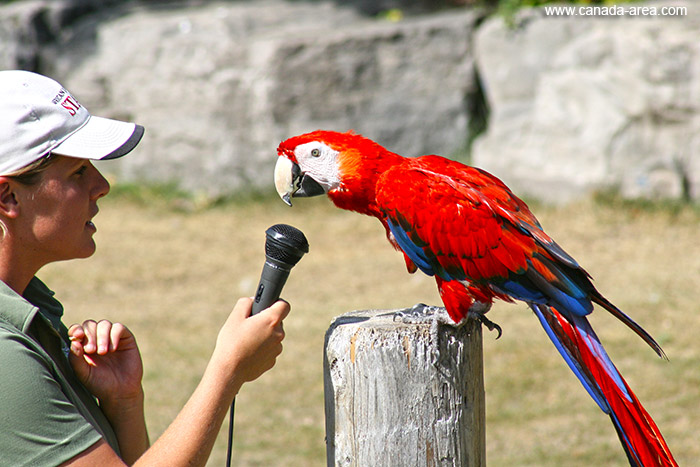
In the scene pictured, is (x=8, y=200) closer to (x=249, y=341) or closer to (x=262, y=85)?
(x=249, y=341)

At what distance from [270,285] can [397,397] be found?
1.04 ft

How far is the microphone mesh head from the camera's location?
1.36 m

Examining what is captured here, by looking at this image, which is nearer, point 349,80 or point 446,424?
point 446,424

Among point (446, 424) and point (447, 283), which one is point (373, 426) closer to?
point (446, 424)

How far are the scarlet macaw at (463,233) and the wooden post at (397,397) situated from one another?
9.2 inches

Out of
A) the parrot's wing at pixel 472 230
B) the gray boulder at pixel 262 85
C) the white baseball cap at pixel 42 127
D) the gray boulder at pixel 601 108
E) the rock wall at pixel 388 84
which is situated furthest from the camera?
the gray boulder at pixel 262 85

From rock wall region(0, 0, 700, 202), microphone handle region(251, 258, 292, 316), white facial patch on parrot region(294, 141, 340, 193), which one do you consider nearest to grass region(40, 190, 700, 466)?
rock wall region(0, 0, 700, 202)

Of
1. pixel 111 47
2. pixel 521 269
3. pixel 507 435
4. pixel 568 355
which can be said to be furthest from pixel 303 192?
pixel 111 47

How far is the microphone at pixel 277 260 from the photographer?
4.38 ft

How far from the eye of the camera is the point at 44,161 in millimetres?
1210

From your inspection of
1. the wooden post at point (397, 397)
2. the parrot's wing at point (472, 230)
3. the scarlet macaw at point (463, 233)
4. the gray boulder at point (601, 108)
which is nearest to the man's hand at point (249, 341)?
the wooden post at point (397, 397)

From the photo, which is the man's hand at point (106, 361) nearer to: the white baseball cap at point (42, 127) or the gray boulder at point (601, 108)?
the white baseball cap at point (42, 127)

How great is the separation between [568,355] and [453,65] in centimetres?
502

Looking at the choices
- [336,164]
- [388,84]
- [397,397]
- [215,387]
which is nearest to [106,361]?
[215,387]
